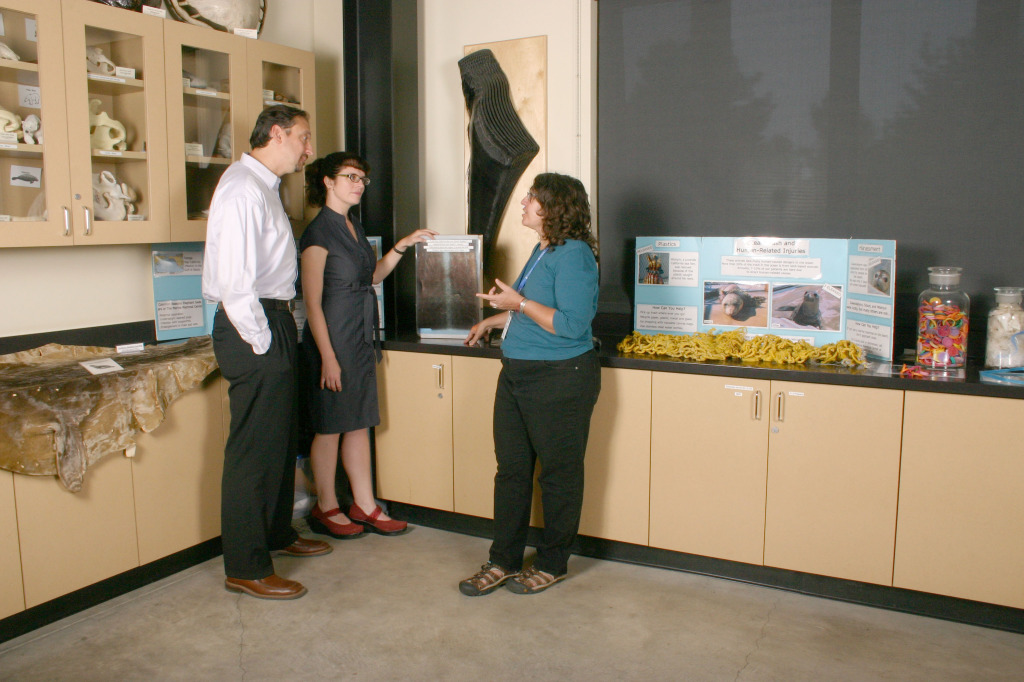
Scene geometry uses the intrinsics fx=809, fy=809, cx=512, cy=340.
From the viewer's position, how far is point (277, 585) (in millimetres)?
2998

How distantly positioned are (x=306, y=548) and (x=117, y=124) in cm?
183

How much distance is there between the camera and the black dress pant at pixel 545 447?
2.89 m

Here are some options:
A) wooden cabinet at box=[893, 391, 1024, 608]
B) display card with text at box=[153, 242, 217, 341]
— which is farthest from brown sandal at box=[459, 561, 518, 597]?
display card with text at box=[153, 242, 217, 341]

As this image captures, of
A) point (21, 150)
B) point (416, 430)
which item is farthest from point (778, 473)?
point (21, 150)

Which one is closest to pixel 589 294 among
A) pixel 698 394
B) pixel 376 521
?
pixel 698 394

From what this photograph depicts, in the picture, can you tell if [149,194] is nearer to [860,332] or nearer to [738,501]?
[738,501]

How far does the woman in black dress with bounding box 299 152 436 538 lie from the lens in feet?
10.9

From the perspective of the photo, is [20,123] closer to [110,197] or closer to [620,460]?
[110,197]

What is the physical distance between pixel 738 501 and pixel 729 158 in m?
1.44

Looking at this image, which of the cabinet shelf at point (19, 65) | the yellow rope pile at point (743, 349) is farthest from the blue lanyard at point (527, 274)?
the cabinet shelf at point (19, 65)

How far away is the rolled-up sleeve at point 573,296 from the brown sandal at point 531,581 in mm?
934

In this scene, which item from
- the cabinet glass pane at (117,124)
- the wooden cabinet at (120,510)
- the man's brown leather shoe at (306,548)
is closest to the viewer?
the wooden cabinet at (120,510)

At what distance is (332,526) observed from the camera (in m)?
3.58

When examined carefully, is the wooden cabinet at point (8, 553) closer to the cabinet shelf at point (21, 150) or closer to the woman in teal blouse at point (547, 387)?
the cabinet shelf at point (21, 150)
